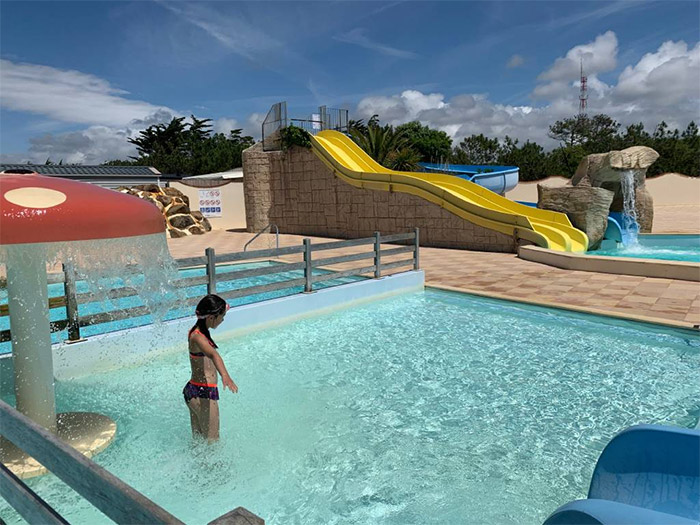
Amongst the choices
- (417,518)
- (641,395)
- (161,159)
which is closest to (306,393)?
(417,518)

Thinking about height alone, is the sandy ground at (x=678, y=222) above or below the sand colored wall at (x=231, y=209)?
below

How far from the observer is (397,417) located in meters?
4.41

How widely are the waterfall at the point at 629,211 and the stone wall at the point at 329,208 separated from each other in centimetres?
496

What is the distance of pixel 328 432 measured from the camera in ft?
13.5

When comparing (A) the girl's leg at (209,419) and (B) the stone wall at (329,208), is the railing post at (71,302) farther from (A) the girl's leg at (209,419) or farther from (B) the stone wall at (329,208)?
(B) the stone wall at (329,208)

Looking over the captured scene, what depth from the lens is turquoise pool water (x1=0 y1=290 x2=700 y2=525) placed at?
10.6 ft

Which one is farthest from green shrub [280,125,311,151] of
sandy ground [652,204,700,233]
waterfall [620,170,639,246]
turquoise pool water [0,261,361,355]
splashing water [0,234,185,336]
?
splashing water [0,234,185,336]

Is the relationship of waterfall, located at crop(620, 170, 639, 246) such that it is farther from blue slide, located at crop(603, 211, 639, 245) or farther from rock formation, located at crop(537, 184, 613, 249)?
rock formation, located at crop(537, 184, 613, 249)

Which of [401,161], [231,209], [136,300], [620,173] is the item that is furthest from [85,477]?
[231,209]

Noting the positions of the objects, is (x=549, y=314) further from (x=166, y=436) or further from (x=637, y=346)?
(x=166, y=436)

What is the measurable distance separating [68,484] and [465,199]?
575 inches

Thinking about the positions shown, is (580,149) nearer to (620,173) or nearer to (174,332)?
(620,173)

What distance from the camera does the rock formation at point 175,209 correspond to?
19906 millimetres

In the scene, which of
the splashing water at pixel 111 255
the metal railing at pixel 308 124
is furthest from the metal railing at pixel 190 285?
the metal railing at pixel 308 124
